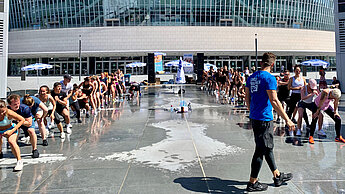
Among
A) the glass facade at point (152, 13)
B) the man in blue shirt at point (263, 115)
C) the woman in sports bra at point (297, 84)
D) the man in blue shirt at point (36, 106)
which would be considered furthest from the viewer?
the glass facade at point (152, 13)

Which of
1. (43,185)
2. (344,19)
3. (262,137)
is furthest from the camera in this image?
(344,19)

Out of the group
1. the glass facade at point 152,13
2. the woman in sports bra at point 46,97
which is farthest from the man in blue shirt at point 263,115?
the glass facade at point 152,13

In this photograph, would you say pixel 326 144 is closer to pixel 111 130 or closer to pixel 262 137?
pixel 262 137

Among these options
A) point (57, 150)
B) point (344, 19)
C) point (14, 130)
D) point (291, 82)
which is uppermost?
point (344, 19)

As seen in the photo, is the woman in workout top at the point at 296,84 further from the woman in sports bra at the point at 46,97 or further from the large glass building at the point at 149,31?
the large glass building at the point at 149,31

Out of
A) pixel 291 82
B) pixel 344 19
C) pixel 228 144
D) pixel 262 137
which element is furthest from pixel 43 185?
pixel 344 19

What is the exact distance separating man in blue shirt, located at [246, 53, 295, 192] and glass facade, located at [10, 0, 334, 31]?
162 ft

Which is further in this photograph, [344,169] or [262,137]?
[344,169]

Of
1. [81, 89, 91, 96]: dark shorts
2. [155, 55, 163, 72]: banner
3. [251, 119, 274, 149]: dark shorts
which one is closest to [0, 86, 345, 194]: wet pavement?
[251, 119, 274, 149]: dark shorts

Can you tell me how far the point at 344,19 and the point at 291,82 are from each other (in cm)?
1723

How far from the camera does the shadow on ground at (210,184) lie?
4.42 m

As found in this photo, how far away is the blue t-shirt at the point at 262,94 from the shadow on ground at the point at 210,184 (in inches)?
42.6

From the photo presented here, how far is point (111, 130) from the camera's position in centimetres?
946

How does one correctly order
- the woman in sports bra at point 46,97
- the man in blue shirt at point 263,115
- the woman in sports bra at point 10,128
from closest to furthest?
the man in blue shirt at point 263,115 < the woman in sports bra at point 10,128 < the woman in sports bra at point 46,97
